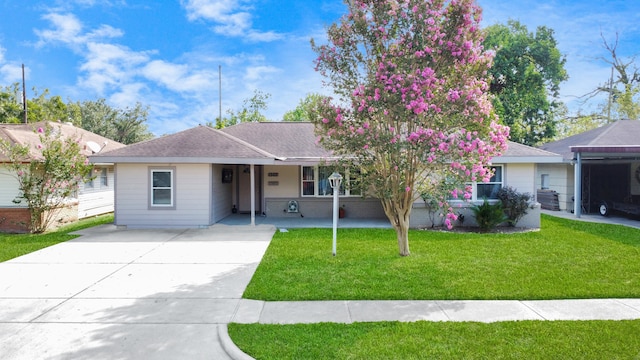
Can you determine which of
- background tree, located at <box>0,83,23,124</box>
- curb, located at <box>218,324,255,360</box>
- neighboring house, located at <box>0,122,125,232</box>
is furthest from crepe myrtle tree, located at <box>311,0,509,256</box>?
background tree, located at <box>0,83,23,124</box>

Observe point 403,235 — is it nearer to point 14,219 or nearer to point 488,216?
point 488,216

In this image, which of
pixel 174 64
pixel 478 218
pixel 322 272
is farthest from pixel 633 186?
pixel 174 64

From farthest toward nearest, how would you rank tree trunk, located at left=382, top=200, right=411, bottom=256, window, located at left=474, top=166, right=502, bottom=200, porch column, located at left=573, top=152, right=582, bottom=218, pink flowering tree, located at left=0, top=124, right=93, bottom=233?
porch column, located at left=573, top=152, right=582, bottom=218 → window, located at left=474, top=166, right=502, bottom=200 → pink flowering tree, located at left=0, top=124, right=93, bottom=233 → tree trunk, located at left=382, top=200, right=411, bottom=256

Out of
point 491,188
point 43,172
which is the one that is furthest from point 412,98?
point 43,172

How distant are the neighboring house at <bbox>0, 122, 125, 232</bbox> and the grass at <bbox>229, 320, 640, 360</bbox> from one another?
11082mm

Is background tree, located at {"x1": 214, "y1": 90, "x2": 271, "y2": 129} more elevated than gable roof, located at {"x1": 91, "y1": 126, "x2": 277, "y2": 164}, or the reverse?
background tree, located at {"x1": 214, "y1": 90, "x2": 271, "y2": 129}

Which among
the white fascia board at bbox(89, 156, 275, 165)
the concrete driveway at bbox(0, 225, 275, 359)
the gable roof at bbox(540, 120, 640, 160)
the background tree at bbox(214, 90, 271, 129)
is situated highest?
the background tree at bbox(214, 90, 271, 129)

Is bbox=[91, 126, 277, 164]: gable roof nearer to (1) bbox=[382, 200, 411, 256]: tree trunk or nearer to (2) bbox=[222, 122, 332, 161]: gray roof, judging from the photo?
(2) bbox=[222, 122, 332, 161]: gray roof

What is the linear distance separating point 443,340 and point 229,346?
2.34 m

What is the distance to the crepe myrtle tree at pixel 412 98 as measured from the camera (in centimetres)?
686

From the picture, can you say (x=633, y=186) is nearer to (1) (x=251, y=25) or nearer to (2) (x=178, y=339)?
(2) (x=178, y=339)

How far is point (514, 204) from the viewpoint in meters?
12.0

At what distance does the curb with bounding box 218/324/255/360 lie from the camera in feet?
12.2

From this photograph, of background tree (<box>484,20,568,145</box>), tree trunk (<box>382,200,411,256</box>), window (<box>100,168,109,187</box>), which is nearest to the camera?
tree trunk (<box>382,200,411,256</box>)
